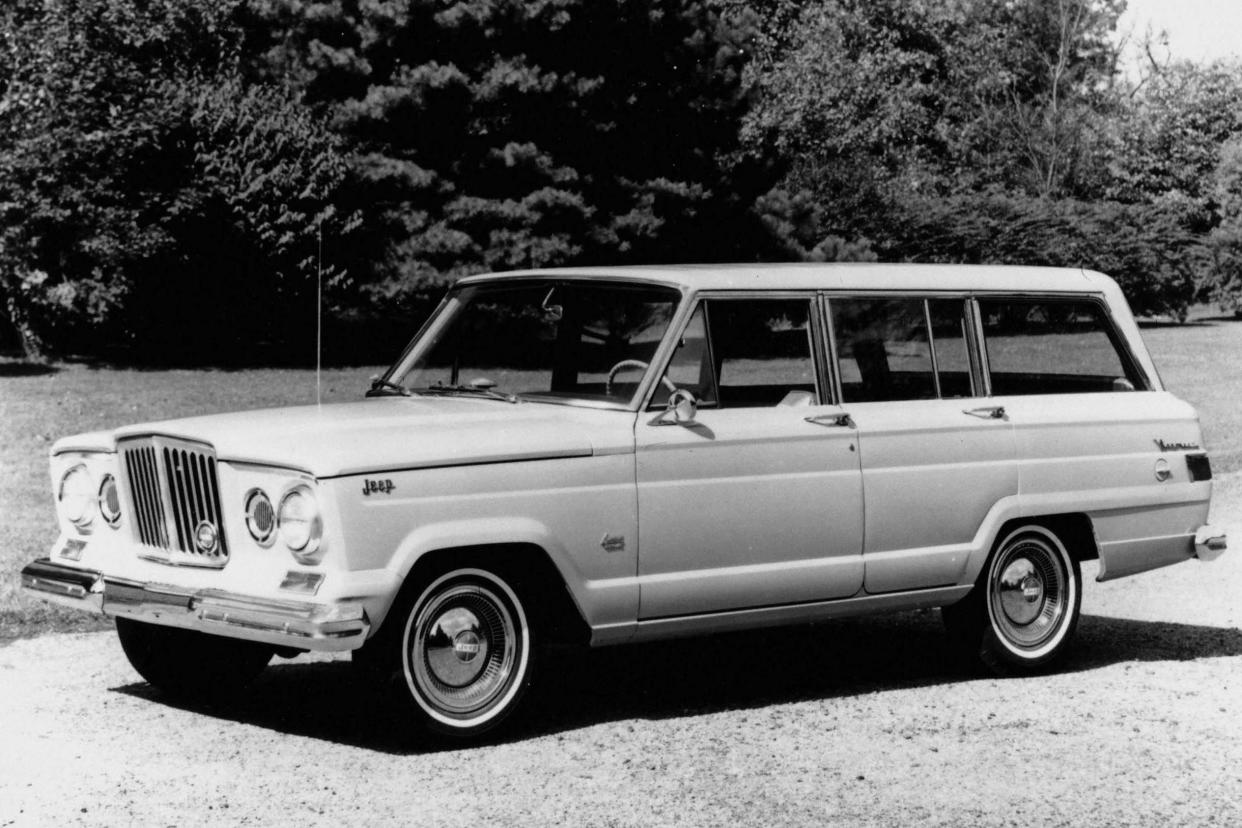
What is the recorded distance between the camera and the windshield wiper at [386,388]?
7684mm

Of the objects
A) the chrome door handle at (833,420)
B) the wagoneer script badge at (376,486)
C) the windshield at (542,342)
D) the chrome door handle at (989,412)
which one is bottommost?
the wagoneer script badge at (376,486)

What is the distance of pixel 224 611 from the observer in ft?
19.8

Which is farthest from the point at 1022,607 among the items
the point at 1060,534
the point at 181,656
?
the point at 181,656

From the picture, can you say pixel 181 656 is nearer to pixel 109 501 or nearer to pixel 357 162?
pixel 109 501

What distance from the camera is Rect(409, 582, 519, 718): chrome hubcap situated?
6.24 meters

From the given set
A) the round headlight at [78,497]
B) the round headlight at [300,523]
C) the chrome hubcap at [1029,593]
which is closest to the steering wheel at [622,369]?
the round headlight at [300,523]

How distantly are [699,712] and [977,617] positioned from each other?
1.59 meters

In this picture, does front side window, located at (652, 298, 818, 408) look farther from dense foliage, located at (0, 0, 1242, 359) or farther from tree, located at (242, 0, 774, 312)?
tree, located at (242, 0, 774, 312)

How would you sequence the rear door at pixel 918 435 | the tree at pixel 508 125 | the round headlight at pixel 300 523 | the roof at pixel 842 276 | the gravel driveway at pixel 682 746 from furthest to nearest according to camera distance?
the tree at pixel 508 125 < the rear door at pixel 918 435 < the roof at pixel 842 276 < the round headlight at pixel 300 523 < the gravel driveway at pixel 682 746

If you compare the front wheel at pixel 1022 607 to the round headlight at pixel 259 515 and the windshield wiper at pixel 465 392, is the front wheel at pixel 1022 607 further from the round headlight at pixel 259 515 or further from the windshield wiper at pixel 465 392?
the round headlight at pixel 259 515

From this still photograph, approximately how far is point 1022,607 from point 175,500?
3978mm

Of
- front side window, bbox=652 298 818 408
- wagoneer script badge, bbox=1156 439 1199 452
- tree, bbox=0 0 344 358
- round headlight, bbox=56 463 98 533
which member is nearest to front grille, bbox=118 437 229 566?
round headlight, bbox=56 463 98 533

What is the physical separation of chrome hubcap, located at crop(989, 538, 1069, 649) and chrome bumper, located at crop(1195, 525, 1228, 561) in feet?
2.64

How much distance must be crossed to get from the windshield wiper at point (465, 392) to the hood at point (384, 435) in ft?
0.60
